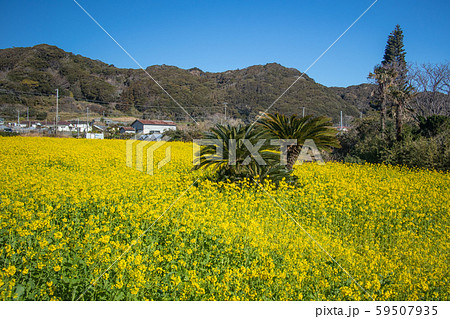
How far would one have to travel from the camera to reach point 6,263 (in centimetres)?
358

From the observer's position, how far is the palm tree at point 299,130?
8.87 metres

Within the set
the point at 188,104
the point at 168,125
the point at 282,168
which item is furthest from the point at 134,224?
the point at 188,104

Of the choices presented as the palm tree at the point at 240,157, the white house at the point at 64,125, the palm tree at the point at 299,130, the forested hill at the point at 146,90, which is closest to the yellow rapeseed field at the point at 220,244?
the palm tree at the point at 240,157

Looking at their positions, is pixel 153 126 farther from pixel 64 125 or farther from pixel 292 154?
pixel 292 154

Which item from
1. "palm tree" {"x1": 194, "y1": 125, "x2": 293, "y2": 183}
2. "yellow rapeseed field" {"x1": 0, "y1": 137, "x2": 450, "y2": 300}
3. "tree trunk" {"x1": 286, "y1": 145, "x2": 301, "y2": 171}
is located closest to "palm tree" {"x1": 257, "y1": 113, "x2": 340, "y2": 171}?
"tree trunk" {"x1": 286, "y1": 145, "x2": 301, "y2": 171}

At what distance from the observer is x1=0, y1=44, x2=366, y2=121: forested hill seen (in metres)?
51.9

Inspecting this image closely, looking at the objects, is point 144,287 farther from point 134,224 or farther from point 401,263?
point 401,263

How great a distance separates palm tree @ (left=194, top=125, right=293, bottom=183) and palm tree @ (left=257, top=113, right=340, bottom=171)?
659 millimetres

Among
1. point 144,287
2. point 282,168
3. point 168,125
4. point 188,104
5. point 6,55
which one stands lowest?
point 144,287

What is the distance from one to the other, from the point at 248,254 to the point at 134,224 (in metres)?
1.74

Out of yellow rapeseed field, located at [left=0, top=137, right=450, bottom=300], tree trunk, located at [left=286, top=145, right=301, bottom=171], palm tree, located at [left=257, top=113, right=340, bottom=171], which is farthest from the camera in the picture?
tree trunk, located at [left=286, top=145, right=301, bottom=171]

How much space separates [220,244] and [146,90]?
69372 mm

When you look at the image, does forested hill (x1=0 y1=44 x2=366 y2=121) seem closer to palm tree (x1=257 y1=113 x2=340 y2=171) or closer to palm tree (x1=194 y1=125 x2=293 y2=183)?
palm tree (x1=257 y1=113 x2=340 y2=171)

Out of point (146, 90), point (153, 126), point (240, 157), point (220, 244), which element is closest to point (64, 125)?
point (153, 126)
